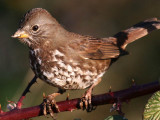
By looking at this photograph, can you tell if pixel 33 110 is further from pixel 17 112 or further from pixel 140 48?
pixel 140 48

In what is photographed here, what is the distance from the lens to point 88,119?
592cm

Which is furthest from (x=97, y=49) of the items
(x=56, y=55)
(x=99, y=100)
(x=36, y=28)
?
(x=99, y=100)

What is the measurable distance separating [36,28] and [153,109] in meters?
2.19

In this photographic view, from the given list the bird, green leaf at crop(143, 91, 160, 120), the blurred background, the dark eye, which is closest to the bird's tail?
the bird

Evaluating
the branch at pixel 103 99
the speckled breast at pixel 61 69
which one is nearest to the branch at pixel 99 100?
the branch at pixel 103 99

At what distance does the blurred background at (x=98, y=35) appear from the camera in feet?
19.3

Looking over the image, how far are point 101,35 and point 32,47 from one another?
3255 mm

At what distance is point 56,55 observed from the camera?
13.6 ft

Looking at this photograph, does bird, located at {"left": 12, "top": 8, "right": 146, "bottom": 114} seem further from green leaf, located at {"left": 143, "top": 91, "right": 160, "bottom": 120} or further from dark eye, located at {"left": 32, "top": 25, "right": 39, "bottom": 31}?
green leaf, located at {"left": 143, "top": 91, "right": 160, "bottom": 120}

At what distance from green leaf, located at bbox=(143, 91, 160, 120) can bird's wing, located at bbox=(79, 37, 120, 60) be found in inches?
80.0

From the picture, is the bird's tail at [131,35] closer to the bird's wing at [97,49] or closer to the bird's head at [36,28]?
the bird's wing at [97,49]

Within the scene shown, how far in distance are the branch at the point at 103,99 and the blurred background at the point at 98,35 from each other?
191 cm

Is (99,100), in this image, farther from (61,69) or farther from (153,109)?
(61,69)

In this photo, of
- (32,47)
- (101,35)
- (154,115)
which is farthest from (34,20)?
(101,35)
